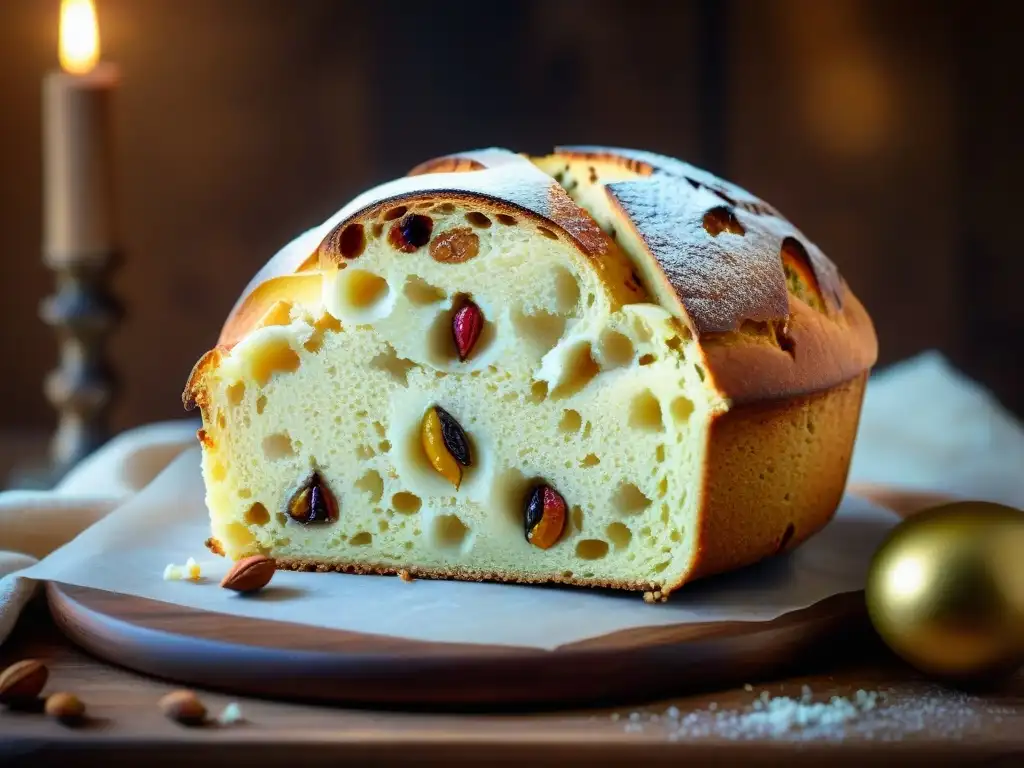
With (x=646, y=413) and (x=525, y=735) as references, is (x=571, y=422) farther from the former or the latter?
(x=525, y=735)

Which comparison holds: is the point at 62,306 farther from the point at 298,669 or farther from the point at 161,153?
the point at 298,669

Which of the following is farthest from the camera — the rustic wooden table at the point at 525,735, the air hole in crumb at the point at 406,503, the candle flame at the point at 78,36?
the candle flame at the point at 78,36

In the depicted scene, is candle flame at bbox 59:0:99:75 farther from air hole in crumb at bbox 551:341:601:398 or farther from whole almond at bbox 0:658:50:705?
whole almond at bbox 0:658:50:705

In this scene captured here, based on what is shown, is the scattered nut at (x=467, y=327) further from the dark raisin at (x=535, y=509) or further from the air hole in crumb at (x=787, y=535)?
the air hole in crumb at (x=787, y=535)

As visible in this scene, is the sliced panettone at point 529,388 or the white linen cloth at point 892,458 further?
the white linen cloth at point 892,458

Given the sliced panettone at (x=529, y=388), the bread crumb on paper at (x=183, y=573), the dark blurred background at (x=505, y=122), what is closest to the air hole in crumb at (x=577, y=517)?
the sliced panettone at (x=529, y=388)

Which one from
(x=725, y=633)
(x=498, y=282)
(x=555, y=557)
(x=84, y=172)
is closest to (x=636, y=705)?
(x=725, y=633)

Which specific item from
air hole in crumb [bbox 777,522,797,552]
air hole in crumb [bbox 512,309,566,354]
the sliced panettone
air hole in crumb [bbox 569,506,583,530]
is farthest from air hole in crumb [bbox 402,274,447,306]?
air hole in crumb [bbox 777,522,797,552]
